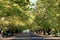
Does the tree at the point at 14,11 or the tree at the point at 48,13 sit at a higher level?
the tree at the point at 14,11

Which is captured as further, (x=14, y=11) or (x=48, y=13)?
(x=48, y=13)

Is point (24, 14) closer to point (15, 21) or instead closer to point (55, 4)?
point (15, 21)

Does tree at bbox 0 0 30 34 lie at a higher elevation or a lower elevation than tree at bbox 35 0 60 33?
higher

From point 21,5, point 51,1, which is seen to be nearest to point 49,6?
point 51,1

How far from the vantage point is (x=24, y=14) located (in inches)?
390

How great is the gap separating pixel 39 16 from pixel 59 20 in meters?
2.76

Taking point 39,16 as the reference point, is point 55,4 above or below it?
above

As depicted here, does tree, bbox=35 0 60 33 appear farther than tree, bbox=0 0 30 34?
Yes

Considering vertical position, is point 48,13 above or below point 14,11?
below

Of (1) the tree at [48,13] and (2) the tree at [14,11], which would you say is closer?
(2) the tree at [14,11]

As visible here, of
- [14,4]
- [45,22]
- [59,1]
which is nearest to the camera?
[14,4]

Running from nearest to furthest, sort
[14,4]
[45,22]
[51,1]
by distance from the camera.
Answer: [14,4]
[51,1]
[45,22]

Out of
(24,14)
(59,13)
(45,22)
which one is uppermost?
(24,14)

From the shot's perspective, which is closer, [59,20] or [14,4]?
[14,4]
